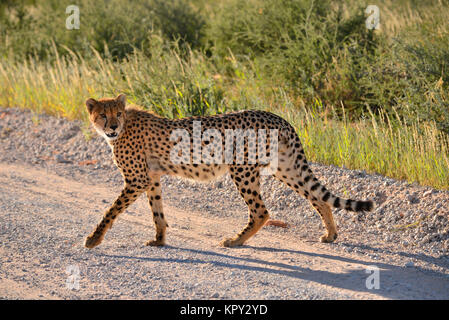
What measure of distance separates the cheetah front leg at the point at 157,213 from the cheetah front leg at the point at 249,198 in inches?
20.8

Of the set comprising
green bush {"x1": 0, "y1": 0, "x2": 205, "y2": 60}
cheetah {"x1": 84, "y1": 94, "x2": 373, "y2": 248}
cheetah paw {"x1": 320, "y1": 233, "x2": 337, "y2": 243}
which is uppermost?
green bush {"x1": 0, "y1": 0, "x2": 205, "y2": 60}

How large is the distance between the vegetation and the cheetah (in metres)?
1.25

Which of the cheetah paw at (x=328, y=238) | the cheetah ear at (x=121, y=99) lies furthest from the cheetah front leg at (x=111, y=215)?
the cheetah paw at (x=328, y=238)

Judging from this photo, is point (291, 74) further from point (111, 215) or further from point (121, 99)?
point (111, 215)

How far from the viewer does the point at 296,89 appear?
8391 millimetres

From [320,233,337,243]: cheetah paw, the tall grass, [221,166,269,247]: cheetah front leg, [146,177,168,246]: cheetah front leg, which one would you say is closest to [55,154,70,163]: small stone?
the tall grass

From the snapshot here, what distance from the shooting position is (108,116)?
5195mm

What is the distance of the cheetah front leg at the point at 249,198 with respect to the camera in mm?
5109

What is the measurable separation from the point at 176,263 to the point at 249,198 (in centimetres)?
90

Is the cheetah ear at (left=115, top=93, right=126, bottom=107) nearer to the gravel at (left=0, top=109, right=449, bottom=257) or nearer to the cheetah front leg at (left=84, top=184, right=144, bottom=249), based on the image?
the cheetah front leg at (left=84, top=184, right=144, bottom=249)

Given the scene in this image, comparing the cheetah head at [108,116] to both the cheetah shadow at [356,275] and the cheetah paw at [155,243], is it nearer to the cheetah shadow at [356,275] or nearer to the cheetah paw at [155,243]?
the cheetah paw at [155,243]

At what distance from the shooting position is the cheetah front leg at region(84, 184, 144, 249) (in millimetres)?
5004

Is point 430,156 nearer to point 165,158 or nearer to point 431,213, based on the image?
point 431,213

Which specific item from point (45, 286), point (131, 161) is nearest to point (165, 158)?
point (131, 161)
